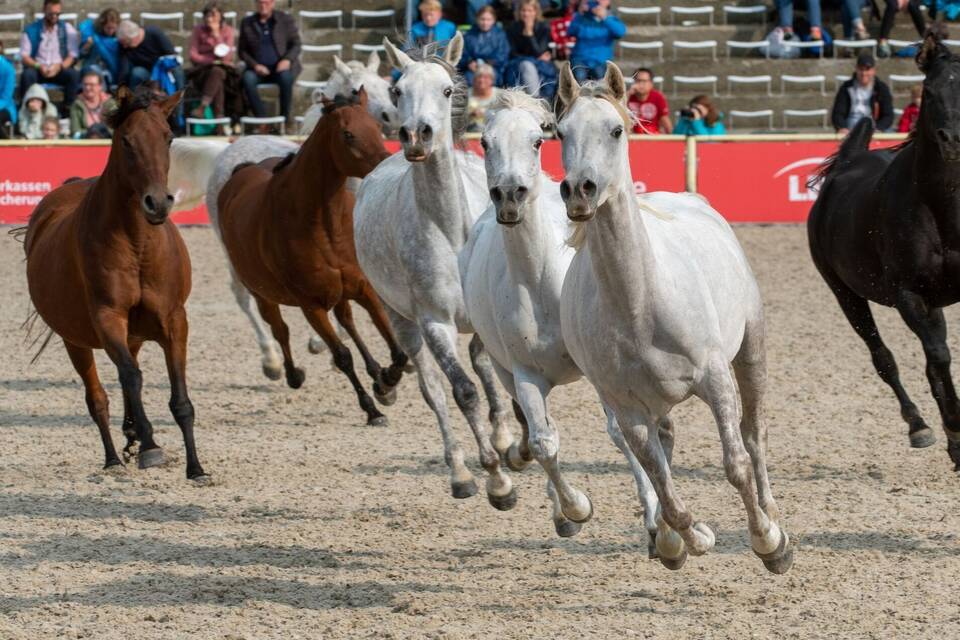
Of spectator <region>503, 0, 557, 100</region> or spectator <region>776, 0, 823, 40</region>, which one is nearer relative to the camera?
spectator <region>503, 0, 557, 100</region>

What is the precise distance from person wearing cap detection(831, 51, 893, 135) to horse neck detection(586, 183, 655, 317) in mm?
12869

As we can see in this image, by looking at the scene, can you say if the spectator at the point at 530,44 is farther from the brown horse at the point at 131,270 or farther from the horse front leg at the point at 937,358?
the horse front leg at the point at 937,358

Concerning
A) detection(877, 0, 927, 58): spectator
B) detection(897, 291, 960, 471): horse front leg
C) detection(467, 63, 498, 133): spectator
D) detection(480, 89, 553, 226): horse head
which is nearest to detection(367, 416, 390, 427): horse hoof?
detection(897, 291, 960, 471): horse front leg

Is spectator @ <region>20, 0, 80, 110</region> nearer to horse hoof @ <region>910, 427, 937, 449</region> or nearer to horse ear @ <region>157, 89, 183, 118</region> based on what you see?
horse ear @ <region>157, 89, 183, 118</region>

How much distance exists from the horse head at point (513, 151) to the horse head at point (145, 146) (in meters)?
2.34

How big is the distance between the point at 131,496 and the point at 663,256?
142 inches

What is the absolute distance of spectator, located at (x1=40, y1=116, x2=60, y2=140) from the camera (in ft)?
56.4

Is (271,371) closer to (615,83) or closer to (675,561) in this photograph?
(675,561)

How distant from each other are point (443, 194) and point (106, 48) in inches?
514

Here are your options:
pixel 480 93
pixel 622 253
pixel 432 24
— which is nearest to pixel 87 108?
pixel 432 24

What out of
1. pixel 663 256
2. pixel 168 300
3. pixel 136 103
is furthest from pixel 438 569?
pixel 136 103

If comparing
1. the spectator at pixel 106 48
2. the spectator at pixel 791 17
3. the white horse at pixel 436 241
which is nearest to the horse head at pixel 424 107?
the white horse at pixel 436 241

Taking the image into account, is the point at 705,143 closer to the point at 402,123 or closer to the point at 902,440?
the point at 902,440

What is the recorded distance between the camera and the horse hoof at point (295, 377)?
31.7 feet
